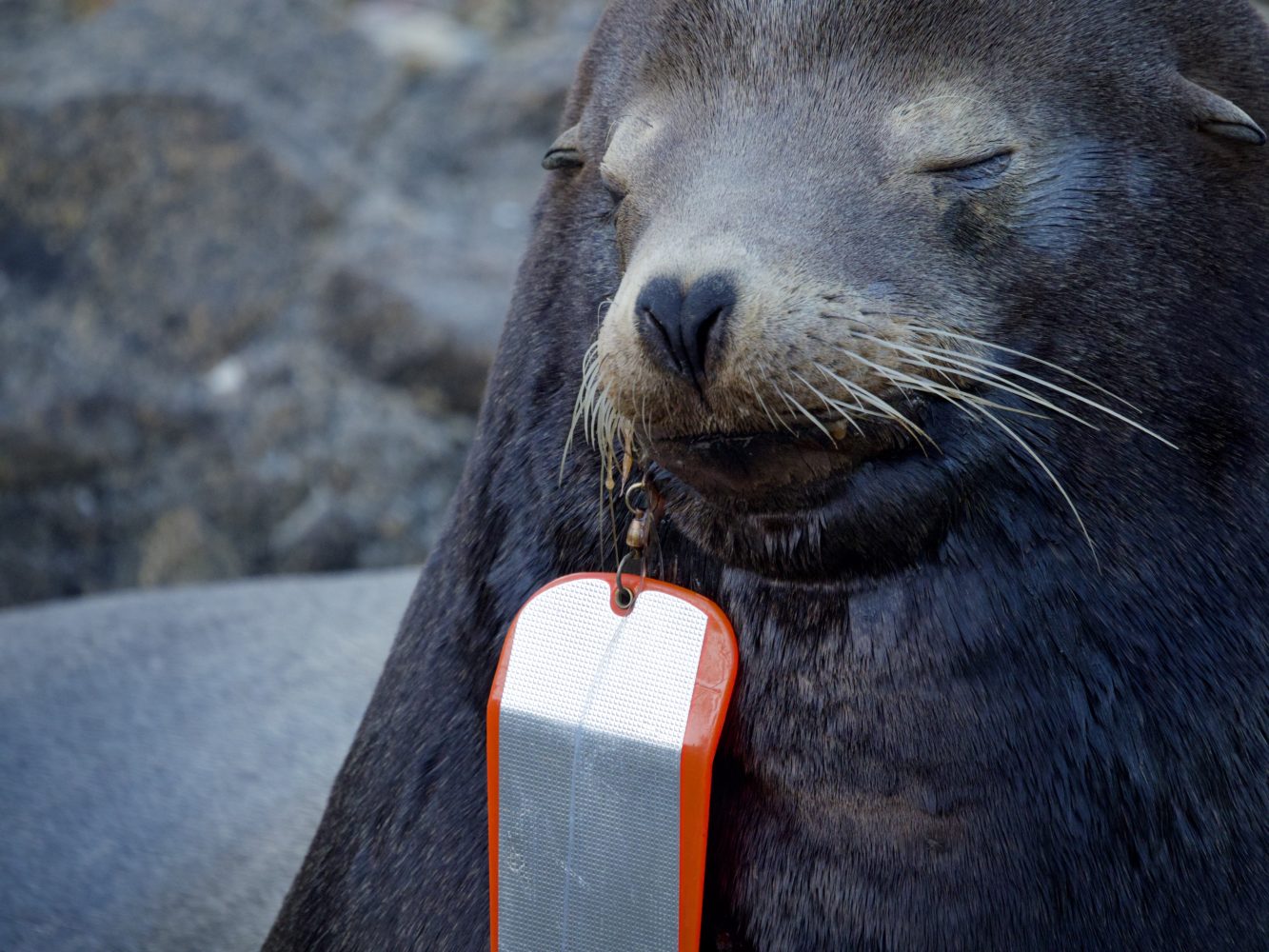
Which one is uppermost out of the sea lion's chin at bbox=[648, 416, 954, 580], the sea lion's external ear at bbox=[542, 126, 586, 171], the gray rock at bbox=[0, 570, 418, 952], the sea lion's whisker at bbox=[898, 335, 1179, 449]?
the sea lion's external ear at bbox=[542, 126, 586, 171]

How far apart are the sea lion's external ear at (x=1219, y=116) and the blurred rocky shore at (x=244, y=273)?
325 cm

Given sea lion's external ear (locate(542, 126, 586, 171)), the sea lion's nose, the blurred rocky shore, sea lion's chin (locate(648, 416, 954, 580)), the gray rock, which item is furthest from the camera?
the blurred rocky shore

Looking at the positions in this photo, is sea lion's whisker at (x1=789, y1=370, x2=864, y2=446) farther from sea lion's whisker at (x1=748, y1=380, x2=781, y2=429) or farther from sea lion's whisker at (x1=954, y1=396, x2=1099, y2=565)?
sea lion's whisker at (x1=954, y1=396, x2=1099, y2=565)

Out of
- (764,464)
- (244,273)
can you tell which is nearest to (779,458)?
(764,464)

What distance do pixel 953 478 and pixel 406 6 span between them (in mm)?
5013

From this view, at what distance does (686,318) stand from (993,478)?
438mm

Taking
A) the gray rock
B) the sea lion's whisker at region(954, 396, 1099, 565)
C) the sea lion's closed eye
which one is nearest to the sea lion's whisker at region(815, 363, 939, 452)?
the sea lion's whisker at region(954, 396, 1099, 565)

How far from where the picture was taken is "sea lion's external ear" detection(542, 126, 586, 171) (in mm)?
2045

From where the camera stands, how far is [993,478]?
1.67 meters

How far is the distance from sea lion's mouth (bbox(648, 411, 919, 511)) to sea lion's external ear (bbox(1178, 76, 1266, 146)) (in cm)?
53

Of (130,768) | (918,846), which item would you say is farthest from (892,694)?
(130,768)

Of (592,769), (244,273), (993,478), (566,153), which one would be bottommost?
(244,273)

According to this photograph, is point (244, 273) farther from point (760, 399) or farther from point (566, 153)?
point (760, 399)

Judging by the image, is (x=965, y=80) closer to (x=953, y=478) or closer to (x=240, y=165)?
(x=953, y=478)
